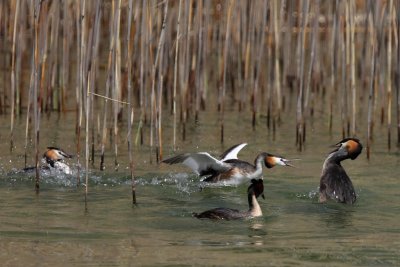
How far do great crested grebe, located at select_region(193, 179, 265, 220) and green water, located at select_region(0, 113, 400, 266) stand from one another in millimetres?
70

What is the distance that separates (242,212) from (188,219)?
44 centimetres

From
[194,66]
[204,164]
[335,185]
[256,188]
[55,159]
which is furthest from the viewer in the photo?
[194,66]

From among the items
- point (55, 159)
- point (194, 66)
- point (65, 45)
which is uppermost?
point (65, 45)

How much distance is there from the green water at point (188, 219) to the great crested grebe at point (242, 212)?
70mm

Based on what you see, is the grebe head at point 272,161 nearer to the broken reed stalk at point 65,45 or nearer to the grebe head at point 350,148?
the grebe head at point 350,148

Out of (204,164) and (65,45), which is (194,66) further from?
(204,164)

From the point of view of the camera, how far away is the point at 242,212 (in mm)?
8969

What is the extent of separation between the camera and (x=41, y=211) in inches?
353

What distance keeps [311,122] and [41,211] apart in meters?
6.09

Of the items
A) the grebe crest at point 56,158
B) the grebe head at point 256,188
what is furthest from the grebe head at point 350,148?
the grebe crest at point 56,158

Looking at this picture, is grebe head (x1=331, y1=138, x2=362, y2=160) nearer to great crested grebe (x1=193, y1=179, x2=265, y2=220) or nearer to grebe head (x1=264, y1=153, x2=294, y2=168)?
grebe head (x1=264, y1=153, x2=294, y2=168)

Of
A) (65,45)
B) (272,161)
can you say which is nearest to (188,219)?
(272,161)

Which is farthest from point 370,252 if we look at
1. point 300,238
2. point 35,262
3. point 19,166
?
point 19,166

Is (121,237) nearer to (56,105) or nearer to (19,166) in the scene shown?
(19,166)
